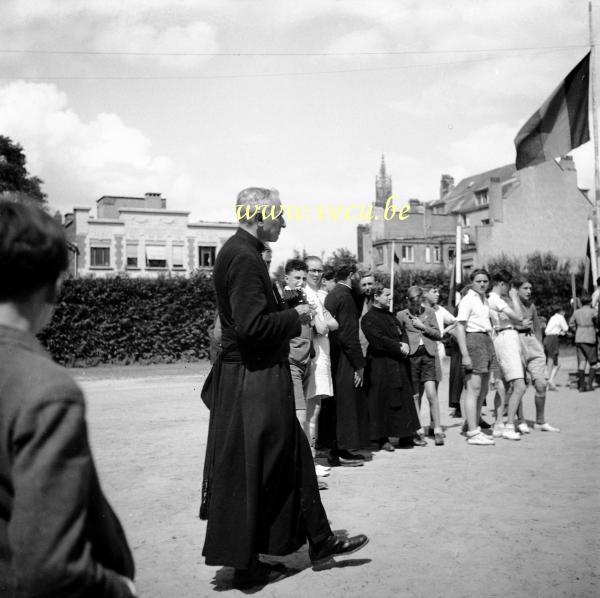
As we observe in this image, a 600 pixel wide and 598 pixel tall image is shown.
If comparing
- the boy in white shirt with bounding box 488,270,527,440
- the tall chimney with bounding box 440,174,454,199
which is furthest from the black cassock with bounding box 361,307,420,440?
the tall chimney with bounding box 440,174,454,199

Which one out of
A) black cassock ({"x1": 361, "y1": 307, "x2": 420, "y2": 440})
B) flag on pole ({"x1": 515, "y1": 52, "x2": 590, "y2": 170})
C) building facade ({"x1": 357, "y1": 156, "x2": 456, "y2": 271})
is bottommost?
black cassock ({"x1": 361, "y1": 307, "x2": 420, "y2": 440})

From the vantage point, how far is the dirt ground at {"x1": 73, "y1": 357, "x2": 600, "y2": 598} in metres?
4.12

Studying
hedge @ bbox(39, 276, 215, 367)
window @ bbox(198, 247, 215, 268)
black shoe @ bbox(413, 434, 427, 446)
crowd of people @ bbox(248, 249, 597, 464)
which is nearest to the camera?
crowd of people @ bbox(248, 249, 597, 464)

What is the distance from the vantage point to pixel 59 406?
1.51 m

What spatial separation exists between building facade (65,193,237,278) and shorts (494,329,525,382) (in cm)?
4152

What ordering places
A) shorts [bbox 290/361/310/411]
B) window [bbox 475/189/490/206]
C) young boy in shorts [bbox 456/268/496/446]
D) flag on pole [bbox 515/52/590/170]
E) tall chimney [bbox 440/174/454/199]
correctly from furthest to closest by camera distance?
1. tall chimney [bbox 440/174/454/199]
2. window [bbox 475/189/490/206]
3. flag on pole [bbox 515/52/590/170]
4. young boy in shorts [bbox 456/268/496/446]
5. shorts [bbox 290/361/310/411]

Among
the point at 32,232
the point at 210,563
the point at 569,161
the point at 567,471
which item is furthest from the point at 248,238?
the point at 569,161

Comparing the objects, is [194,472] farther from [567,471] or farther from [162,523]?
[567,471]

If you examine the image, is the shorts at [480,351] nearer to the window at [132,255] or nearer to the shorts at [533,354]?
the shorts at [533,354]

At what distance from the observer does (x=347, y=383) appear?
7.89 metres

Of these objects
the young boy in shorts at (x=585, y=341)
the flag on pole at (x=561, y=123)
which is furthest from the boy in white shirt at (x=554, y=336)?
the flag on pole at (x=561, y=123)

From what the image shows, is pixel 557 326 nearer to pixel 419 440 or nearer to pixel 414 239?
pixel 419 440

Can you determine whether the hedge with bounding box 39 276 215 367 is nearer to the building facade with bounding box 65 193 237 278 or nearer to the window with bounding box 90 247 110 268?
the building facade with bounding box 65 193 237 278

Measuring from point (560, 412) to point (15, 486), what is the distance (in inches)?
440
